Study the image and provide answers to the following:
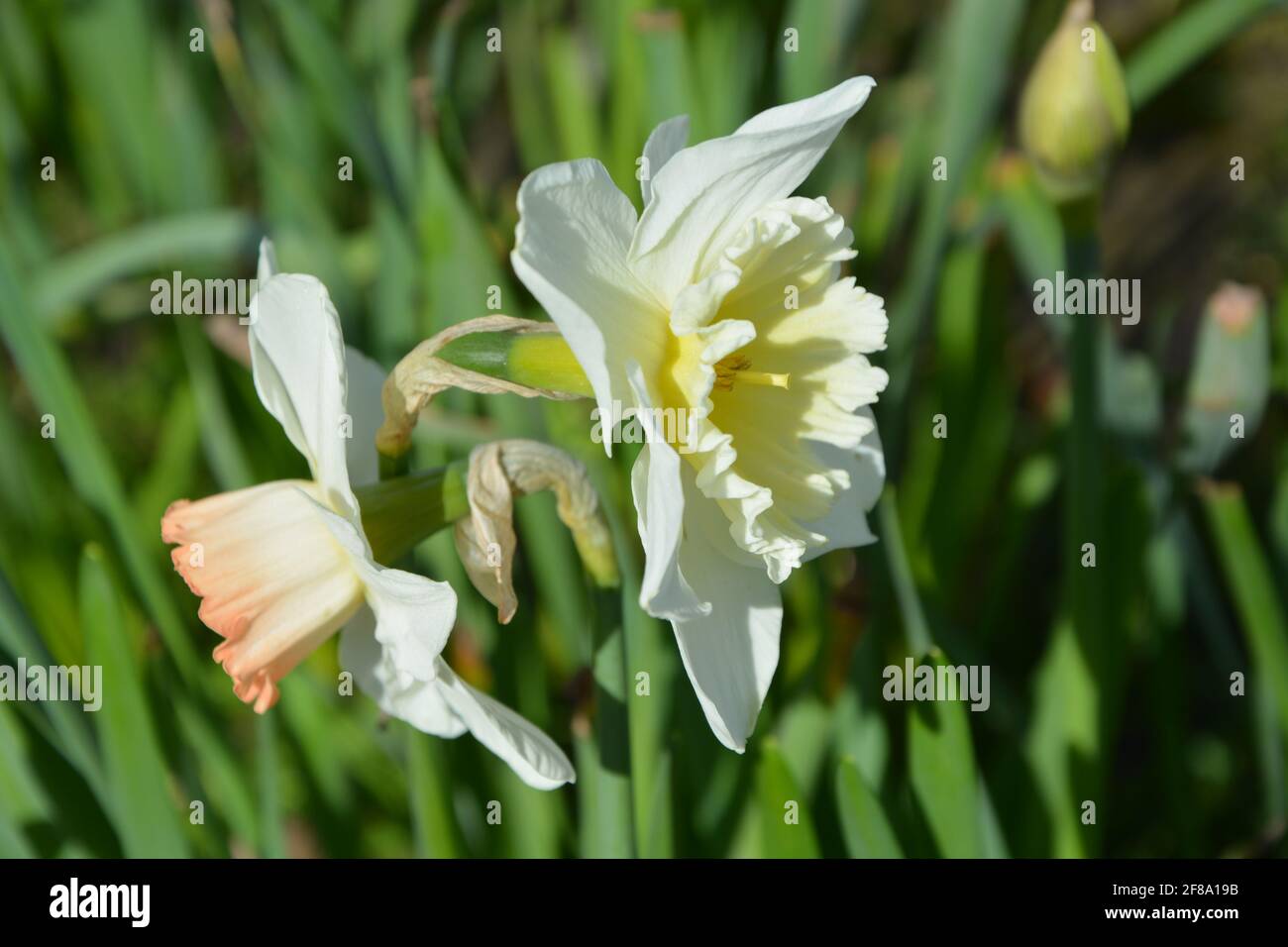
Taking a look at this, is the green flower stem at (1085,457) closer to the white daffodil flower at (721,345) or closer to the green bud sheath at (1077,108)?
the green bud sheath at (1077,108)

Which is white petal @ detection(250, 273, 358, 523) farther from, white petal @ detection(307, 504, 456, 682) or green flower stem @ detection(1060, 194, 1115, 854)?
green flower stem @ detection(1060, 194, 1115, 854)

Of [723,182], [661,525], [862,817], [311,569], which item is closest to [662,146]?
[723,182]

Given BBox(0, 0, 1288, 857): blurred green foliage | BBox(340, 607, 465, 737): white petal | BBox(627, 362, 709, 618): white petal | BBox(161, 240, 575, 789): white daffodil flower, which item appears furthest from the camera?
BBox(0, 0, 1288, 857): blurred green foliage

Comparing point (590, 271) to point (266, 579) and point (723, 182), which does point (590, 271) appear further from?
point (266, 579)

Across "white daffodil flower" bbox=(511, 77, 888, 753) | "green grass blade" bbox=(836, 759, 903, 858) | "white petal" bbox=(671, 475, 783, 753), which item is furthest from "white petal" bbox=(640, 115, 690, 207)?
"green grass blade" bbox=(836, 759, 903, 858)

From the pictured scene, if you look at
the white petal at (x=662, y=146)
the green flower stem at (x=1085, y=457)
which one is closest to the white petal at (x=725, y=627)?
the white petal at (x=662, y=146)
